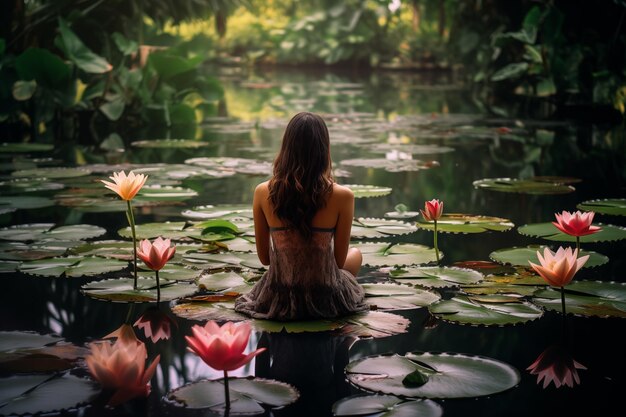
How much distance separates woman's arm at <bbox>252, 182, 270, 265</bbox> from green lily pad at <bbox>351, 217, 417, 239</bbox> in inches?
39.0

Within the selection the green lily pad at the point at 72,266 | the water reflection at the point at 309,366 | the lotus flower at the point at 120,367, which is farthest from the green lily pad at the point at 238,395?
the green lily pad at the point at 72,266

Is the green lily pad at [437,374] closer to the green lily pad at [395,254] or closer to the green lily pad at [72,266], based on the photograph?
the green lily pad at [395,254]

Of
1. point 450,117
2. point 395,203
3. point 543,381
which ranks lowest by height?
point 543,381

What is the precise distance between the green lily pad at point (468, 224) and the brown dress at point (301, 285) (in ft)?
4.33

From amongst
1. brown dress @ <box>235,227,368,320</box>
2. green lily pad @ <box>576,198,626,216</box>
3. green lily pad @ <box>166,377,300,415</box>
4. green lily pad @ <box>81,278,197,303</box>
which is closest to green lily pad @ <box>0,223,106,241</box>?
green lily pad @ <box>81,278,197,303</box>

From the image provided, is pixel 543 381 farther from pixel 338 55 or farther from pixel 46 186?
pixel 338 55

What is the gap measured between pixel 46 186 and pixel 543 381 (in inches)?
153

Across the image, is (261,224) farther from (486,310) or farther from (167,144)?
(167,144)

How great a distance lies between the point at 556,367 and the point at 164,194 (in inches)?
124

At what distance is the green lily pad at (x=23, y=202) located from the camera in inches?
192

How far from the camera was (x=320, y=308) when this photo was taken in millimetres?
2938

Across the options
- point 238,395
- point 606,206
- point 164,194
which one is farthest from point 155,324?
point 606,206

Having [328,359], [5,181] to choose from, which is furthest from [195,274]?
[5,181]

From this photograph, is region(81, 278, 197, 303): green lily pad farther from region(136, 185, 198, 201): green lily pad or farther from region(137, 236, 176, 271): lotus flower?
region(136, 185, 198, 201): green lily pad
